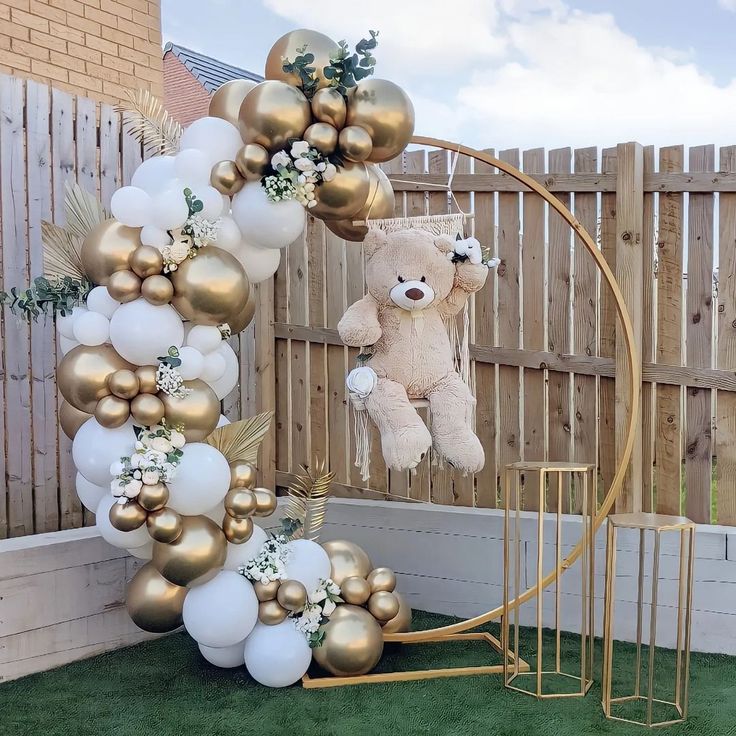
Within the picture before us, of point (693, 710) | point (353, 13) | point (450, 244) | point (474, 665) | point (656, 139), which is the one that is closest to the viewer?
point (693, 710)

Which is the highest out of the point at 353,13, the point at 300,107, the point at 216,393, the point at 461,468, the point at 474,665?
the point at 353,13

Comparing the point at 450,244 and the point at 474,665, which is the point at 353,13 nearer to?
the point at 450,244

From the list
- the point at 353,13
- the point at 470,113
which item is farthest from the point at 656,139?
the point at 470,113

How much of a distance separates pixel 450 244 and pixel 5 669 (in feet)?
6.54

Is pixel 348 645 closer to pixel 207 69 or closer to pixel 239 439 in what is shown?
pixel 239 439

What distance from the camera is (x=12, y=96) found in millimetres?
2908

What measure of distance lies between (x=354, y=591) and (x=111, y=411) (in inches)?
39.7

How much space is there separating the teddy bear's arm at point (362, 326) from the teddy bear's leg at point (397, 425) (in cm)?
15

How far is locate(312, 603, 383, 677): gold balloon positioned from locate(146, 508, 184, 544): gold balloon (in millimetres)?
622

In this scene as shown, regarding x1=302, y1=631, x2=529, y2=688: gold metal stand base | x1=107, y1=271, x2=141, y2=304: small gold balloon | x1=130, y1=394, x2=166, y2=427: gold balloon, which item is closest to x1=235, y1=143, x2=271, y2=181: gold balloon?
x1=107, y1=271, x2=141, y2=304: small gold balloon

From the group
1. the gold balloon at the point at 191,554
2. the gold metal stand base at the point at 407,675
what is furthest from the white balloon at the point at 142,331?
the gold metal stand base at the point at 407,675

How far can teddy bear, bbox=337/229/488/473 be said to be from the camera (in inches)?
104

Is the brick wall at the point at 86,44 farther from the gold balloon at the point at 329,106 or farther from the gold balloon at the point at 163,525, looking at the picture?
the gold balloon at the point at 163,525

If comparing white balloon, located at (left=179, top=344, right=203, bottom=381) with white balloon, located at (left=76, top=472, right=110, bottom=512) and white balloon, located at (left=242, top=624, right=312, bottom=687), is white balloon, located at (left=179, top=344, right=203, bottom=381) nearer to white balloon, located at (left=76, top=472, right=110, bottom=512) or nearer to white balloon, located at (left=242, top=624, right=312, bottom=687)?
white balloon, located at (left=76, top=472, right=110, bottom=512)
